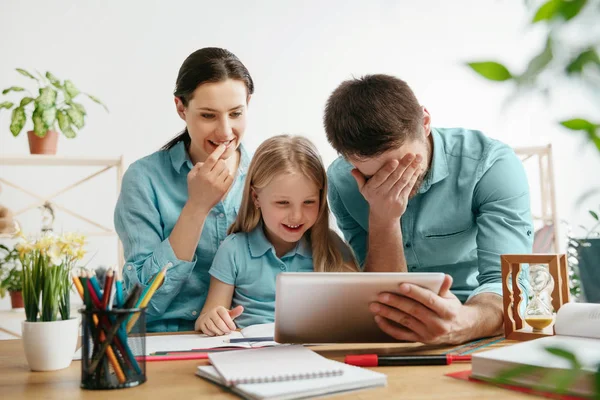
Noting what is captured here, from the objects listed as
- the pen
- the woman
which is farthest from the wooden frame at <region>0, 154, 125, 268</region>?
the pen

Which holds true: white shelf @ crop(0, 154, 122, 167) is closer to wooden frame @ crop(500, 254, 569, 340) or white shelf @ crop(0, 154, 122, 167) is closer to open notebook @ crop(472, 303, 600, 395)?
wooden frame @ crop(500, 254, 569, 340)

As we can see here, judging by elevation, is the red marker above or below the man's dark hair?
below

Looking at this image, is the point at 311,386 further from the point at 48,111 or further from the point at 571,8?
the point at 48,111

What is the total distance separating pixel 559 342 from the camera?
0.80 m

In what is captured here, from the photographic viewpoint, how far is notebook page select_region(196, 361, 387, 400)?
742 mm

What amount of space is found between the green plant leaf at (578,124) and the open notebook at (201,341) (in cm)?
95

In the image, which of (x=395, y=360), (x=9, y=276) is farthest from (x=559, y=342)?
(x=9, y=276)

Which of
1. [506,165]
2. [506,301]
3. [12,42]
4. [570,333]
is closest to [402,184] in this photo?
[506,165]

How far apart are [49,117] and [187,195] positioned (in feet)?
5.09

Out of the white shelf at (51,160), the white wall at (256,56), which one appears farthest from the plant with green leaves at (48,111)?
the white wall at (256,56)

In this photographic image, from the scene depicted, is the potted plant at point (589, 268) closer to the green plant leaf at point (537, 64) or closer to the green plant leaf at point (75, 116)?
the green plant leaf at point (75, 116)

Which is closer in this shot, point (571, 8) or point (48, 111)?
point (571, 8)

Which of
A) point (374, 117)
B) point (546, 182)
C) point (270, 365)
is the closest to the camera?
Answer: point (270, 365)

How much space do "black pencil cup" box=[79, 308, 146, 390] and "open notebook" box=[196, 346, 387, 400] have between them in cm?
11
